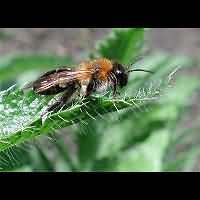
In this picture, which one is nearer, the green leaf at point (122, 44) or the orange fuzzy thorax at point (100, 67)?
the orange fuzzy thorax at point (100, 67)

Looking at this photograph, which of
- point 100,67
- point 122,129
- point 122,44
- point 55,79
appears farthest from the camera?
point 122,129

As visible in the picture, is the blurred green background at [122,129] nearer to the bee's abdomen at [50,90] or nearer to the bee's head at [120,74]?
the bee's head at [120,74]

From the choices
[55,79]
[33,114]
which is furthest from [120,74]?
[33,114]

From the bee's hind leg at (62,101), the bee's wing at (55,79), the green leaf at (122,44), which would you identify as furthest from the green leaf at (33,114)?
the green leaf at (122,44)

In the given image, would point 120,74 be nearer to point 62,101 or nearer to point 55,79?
point 55,79

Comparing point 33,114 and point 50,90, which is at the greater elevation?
point 50,90

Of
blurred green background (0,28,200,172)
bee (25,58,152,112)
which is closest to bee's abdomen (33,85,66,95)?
bee (25,58,152,112)

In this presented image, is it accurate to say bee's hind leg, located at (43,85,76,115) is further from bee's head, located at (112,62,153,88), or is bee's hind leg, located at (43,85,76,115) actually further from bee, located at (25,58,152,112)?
bee's head, located at (112,62,153,88)

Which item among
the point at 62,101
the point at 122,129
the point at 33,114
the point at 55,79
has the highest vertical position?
the point at 122,129

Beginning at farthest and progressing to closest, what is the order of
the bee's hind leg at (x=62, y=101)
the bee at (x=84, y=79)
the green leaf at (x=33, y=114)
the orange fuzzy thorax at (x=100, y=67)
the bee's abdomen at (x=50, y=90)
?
1. the orange fuzzy thorax at (x=100, y=67)
2. the bee at (x=84, y=79)
3. the bee's abdomen at (x=50, y=90)
4. the bee's hind leg at (x=62, y=101)
5. the green leaf at (x=33, y=114)
